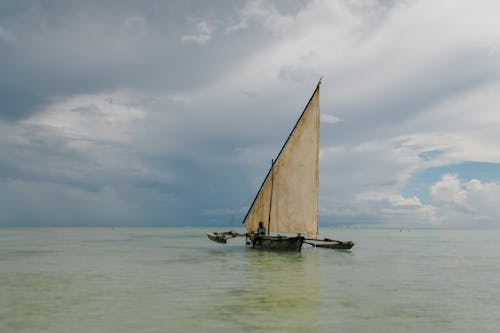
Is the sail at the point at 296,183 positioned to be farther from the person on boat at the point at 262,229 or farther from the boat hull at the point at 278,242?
the boat hull at the point at 278,242

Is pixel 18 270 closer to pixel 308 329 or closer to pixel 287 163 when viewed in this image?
pixel 287 163

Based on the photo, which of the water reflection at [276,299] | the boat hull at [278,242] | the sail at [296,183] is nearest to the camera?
the water reflection at [276,299]

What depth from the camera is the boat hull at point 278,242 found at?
1826 inches

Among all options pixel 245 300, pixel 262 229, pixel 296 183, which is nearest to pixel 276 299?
pixel 245 300

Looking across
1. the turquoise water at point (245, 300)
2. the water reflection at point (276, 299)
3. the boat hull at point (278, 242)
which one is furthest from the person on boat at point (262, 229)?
the turquoise water at point (245, 300)

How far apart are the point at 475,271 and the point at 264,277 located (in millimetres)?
18720

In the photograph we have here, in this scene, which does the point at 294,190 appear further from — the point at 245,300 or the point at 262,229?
the point at 245,300

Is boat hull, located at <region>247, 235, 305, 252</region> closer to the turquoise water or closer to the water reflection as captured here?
the water reflection

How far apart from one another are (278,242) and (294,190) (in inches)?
226

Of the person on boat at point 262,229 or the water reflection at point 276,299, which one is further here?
the person on boat at point 262,229

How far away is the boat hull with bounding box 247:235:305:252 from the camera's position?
46375mm

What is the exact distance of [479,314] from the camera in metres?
18.9

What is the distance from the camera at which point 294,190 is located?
44.8 m

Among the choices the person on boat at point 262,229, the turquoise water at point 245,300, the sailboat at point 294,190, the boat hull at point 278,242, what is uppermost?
the sailboat at point 294,190
